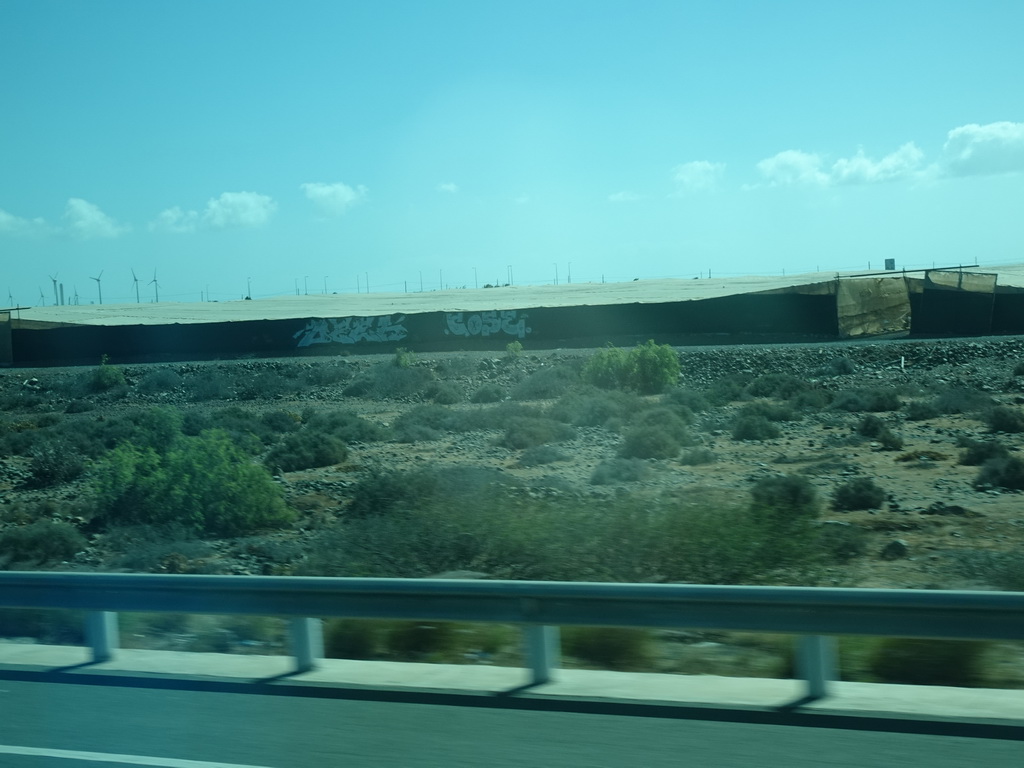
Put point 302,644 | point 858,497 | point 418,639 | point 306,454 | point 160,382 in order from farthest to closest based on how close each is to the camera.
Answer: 1. point 160,382
2. point 306,454
3. point 858,497
4. point 418,639
5. point 302,644

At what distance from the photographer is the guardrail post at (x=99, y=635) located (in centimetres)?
802

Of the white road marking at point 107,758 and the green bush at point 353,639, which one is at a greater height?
the white road marking at point 107,758

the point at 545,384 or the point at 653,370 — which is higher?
the point at 653,370

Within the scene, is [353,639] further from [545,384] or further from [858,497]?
[545,384]

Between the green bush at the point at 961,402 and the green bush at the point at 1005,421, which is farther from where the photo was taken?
the green bush at the point at 961,402

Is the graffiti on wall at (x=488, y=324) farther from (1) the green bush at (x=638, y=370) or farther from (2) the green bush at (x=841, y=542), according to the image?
(2) the green bush at (x=841, y=542)

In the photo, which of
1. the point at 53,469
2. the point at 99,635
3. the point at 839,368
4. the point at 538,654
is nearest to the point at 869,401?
the point at 839,368

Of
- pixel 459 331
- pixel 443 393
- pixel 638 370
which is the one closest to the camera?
pixel 638 370

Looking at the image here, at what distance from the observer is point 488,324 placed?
65.9 m

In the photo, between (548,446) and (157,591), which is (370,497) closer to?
(157,591)

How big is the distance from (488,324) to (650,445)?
4230 centimetres

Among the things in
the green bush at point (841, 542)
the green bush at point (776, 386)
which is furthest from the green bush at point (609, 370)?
the green bush at point (841, 542)

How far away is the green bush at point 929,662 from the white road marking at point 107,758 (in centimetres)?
407

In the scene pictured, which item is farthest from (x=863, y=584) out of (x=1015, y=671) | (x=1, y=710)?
(x=1, y=710)
